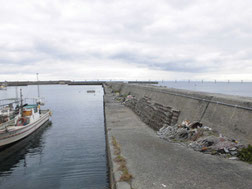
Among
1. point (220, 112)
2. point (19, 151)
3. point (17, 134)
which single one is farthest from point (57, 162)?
point (220, 112)

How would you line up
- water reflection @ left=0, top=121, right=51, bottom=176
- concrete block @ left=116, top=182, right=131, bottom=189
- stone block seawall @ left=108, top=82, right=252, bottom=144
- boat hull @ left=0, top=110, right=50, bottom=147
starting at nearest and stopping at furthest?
1. concrete block @ left=116, top=182, right=131, bottom=189
2. stone block seawall @ left=108, top=82, right=252, bottom=144
3. water reflection @ left=0, top=121, right=51, bottom=176
4. boat hull @ left=0, top=110, right=50, bottom=147

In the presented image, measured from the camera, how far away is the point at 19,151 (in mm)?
14336

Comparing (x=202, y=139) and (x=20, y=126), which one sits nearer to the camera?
(x=202, y=139)

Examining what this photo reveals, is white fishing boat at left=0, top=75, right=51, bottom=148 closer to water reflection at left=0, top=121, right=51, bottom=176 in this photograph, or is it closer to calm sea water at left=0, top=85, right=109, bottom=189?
water reflection at left=0, top=121, right=51, bottom=176

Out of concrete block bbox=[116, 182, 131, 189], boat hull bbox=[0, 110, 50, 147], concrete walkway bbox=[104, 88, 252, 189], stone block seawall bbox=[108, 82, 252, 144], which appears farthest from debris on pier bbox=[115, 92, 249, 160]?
boat hull bbox=[0, 110, 50, 147]

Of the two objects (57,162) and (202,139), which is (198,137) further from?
(57,162)

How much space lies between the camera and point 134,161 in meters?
6.15

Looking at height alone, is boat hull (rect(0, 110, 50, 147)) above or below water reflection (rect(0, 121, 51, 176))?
above

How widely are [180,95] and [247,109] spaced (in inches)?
212

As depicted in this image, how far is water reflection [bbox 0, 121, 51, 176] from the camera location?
460 inches

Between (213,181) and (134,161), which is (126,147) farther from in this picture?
(213,181)

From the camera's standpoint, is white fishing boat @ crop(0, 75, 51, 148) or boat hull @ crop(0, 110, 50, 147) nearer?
boat hull @ crop(0, 110, 50, 147)

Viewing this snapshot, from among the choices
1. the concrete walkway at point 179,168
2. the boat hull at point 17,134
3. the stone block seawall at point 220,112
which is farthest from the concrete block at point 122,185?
the boat hull at point 17,134

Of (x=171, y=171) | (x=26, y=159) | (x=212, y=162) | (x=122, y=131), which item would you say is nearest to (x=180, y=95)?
(x=122, y=131)
